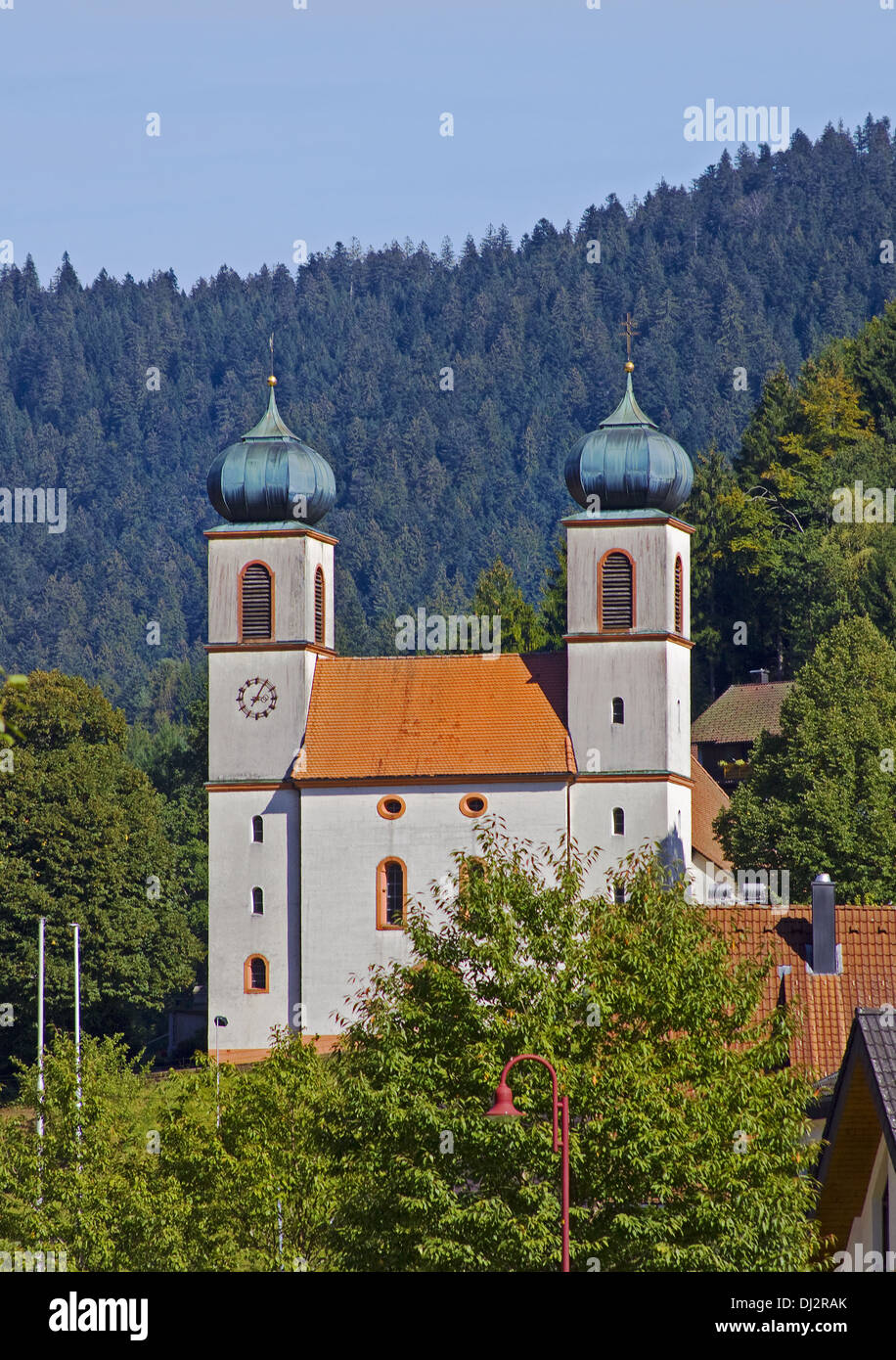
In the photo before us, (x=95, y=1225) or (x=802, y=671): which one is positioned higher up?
(x=802, y=671)

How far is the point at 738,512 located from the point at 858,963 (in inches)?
1687

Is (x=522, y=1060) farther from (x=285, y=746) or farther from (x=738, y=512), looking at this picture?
(x=738, y=512)

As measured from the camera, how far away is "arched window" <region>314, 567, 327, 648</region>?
60344 millimetres

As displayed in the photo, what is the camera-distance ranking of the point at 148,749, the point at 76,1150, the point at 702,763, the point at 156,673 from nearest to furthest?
the point at 76,1150
the point at 702,763
the point at 148,749
the point at 156,673

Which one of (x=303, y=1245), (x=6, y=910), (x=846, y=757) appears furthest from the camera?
(x=6, y=910)

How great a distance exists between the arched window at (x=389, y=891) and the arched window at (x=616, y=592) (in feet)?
24.0

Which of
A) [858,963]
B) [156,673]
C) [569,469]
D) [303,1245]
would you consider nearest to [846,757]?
[569,469]

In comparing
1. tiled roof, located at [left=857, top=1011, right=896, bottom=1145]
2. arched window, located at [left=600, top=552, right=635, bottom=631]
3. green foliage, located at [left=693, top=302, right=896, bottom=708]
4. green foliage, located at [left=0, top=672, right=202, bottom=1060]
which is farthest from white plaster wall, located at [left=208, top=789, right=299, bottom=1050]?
tiled roof, located at [left=857, top=1011, right=896, bottom=1145]

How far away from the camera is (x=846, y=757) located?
2213 inches

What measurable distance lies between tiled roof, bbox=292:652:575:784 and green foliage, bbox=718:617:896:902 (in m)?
4.59

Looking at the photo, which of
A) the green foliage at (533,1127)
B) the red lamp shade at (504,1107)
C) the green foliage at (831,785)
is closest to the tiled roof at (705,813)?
the green foliage at (831,785)

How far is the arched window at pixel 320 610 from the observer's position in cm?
6034

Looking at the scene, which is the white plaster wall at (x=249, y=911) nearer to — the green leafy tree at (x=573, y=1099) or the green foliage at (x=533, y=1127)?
the green foliage at (x=533, y=1127)

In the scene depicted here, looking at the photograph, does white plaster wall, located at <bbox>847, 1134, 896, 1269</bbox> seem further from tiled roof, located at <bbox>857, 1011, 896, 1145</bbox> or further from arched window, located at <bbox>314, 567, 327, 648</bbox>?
arched window, located at <bbox>314, 567, 327, 648</bbox>
